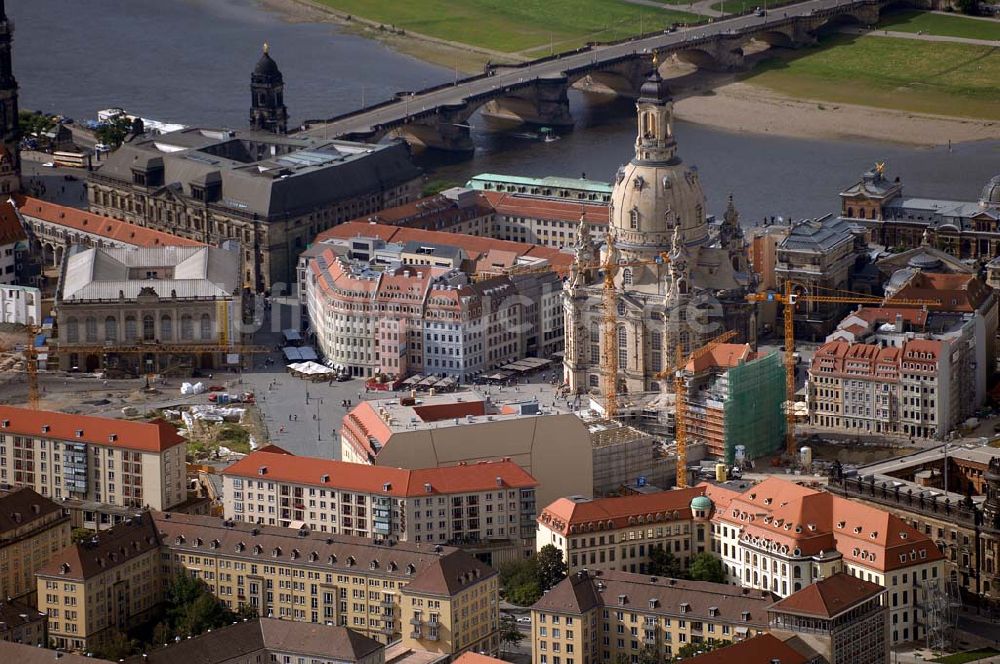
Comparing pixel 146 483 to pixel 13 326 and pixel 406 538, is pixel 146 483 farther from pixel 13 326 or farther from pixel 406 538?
pixel 13 326

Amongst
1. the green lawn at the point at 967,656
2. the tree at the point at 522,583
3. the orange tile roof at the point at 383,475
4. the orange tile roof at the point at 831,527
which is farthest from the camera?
the orange tile roof at the point at 383,475

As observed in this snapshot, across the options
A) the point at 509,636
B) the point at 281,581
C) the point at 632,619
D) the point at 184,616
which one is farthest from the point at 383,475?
A: the point at 632,619

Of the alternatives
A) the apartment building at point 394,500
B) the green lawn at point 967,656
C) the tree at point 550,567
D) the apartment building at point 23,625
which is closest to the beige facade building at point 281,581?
the apartment building at point 23,625

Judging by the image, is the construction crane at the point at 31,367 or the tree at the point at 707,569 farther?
the construction crane at the point at 31,367

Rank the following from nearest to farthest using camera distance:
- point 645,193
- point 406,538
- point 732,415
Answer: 1. point 406,538
2. point 732,415
3. point 645,193

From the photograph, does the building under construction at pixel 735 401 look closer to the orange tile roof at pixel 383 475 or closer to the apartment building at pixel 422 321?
the orange tile roof at pixel 383 475

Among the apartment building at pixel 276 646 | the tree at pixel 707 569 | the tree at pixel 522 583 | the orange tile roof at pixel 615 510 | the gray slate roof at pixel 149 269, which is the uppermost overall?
the gray slate roof at pixel 149 269

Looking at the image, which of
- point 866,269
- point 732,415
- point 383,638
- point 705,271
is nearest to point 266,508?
point 383,638
